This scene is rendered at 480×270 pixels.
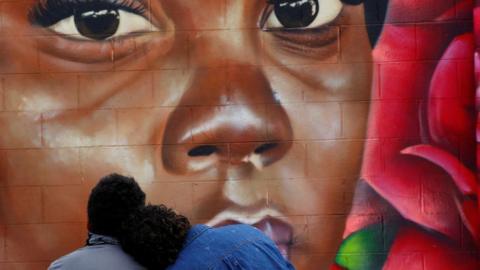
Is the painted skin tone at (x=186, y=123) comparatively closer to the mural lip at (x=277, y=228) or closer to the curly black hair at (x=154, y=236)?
the mural lip at (x=277, y=228)

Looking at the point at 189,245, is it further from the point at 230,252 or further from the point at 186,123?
the point at 186,123

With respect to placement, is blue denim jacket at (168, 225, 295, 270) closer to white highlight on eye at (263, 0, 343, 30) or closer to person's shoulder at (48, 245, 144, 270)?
person's shoulder at (48, 245, 144, 270)

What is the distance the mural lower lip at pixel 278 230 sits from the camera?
631 cm

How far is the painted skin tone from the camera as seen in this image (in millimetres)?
6305

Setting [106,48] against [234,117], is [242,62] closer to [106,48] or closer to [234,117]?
[234,117]

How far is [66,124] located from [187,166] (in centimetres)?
99

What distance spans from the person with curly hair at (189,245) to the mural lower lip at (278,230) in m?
3.24

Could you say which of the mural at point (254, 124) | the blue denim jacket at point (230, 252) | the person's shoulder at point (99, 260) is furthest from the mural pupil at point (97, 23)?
the blue denim jacket at point (230, 252)

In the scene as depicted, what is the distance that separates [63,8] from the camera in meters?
6.32

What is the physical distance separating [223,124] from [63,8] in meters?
1.52

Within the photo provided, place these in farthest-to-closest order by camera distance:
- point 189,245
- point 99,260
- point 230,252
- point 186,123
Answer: point 186,123 → point 99,260 → point 189,245 → point 230,252

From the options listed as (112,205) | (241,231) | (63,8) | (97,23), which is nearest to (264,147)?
(97,23)

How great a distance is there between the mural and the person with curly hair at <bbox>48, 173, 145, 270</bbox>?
3.10 metres

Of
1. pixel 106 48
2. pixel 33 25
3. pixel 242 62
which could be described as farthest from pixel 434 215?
pixel 33 25
